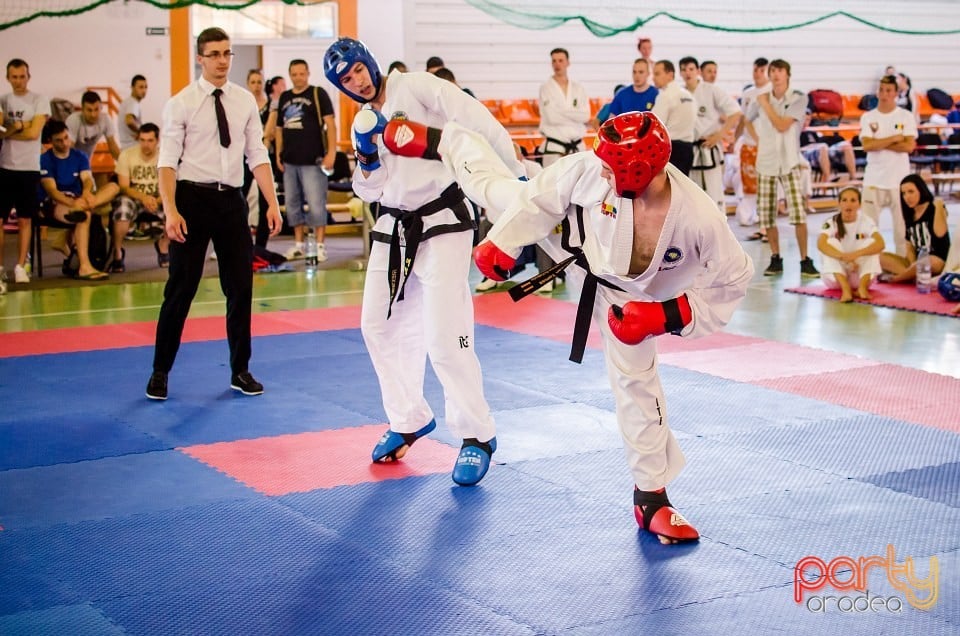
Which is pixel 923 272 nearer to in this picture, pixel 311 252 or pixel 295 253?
pixel 311 252

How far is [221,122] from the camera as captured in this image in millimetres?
Answer: 5984

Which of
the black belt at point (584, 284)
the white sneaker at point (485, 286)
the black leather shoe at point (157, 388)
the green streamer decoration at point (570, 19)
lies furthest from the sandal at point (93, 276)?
the black belt at point (584, 284)

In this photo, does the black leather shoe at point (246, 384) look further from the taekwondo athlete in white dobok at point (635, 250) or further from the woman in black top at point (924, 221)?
the woman in black top at point (924, 221)

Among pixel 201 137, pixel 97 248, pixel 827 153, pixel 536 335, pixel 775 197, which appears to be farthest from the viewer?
pixel 827 153

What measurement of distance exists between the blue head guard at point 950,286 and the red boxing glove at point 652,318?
5783mm

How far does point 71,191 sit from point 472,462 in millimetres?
7625

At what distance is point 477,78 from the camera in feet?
57.9

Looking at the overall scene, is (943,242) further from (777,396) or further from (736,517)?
(736,517)

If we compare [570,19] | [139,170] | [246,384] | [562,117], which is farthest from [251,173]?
[246,384]

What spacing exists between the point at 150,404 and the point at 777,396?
3286mm

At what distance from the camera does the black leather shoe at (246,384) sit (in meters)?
6.15

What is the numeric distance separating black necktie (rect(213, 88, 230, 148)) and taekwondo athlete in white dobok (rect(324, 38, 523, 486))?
1566 millimetres

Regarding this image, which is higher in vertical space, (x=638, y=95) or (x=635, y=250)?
(x=638, y=95)

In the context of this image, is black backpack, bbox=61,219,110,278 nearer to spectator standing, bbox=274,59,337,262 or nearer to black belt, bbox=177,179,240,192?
spectator standing, bbox=274,59,337,262
